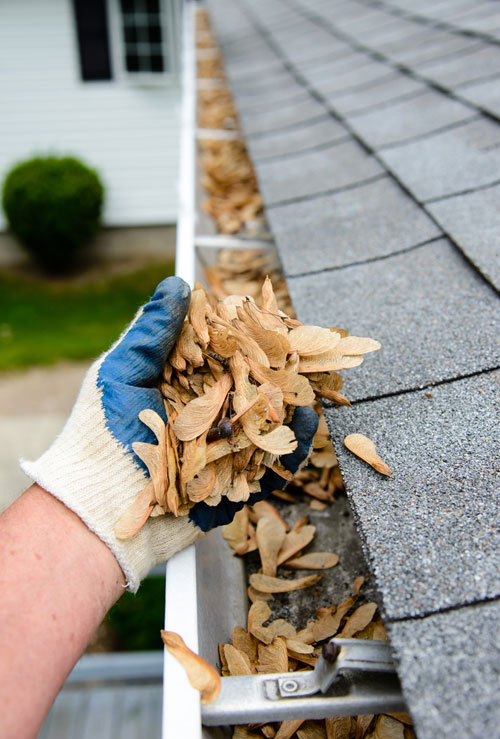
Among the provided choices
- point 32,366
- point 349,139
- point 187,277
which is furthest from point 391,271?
point 32,366

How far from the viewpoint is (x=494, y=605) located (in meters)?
0.68

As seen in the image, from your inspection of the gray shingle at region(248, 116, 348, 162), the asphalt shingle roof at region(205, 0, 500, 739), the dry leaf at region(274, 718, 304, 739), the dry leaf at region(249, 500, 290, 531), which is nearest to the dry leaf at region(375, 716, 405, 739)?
the dry leaf at region(274, 718, 304, 739)

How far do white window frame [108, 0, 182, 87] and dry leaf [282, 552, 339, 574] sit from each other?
9.11 meters

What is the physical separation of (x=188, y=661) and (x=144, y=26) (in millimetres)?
10042

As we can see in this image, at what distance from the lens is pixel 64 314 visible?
8133 millimetres

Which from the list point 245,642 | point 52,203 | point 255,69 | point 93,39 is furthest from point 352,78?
point 93,39

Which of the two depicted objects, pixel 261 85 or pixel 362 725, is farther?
pixel 261 85

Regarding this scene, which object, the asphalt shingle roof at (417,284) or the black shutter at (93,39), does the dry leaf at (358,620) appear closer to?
the asphalt shingle roof at (417,284)

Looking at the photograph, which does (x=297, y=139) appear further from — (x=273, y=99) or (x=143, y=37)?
(x=143, y=37)

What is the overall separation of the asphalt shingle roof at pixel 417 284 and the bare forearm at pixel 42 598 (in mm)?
445

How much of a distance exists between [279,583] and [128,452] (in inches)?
16.1

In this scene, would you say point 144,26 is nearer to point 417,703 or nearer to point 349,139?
point 349,139

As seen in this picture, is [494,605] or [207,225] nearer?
[494,605]

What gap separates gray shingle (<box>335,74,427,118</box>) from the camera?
2332mm
